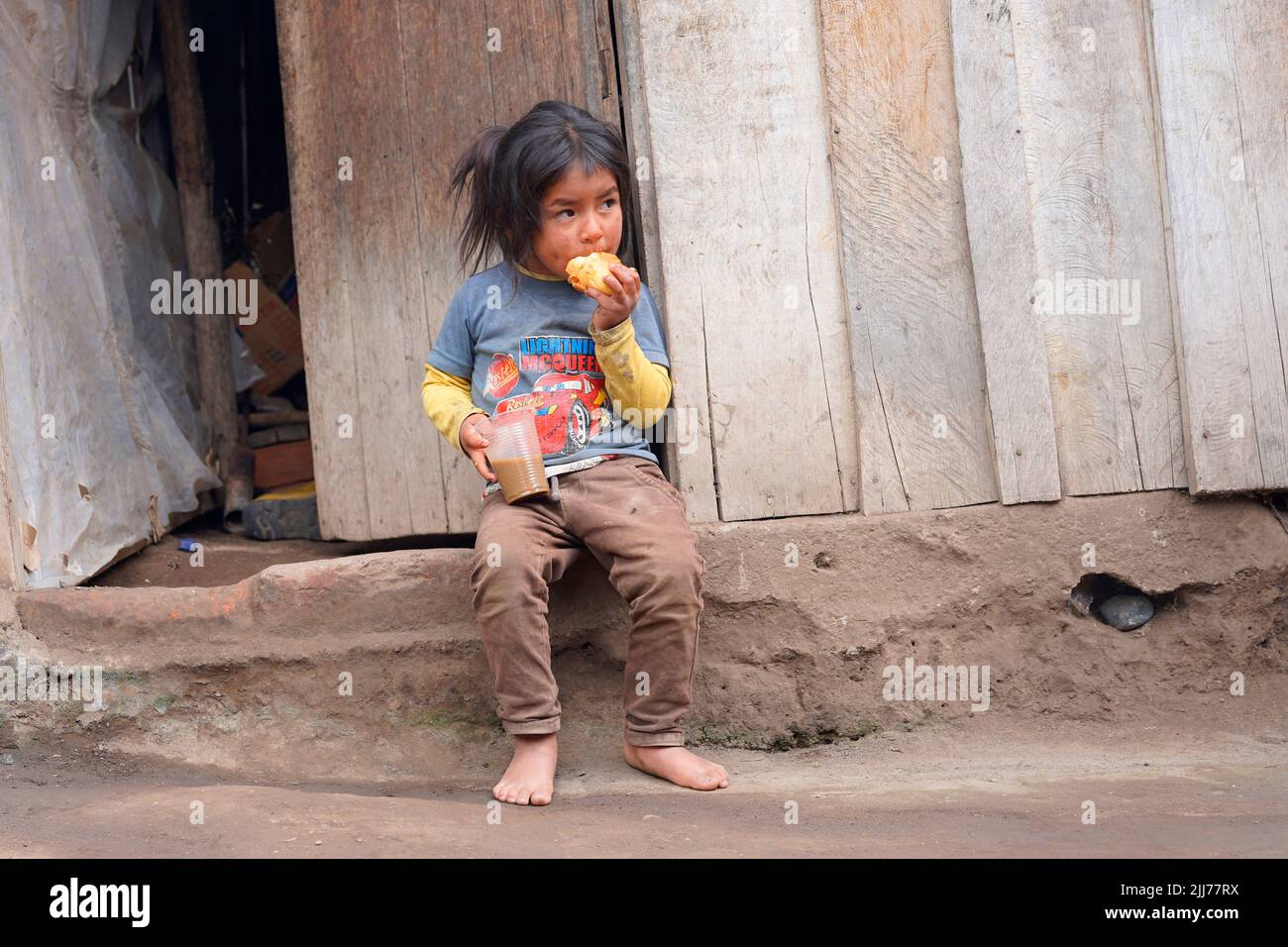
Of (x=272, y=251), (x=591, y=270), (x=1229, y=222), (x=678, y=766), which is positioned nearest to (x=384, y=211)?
(x=591, y=270)

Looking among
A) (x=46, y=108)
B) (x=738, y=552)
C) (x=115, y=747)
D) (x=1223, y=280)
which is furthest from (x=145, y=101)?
(x=1223, y=280)

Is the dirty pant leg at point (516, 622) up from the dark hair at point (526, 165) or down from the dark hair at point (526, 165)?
down

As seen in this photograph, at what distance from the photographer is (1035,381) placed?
2924 mm

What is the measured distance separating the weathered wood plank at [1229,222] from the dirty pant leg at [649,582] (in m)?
1.27

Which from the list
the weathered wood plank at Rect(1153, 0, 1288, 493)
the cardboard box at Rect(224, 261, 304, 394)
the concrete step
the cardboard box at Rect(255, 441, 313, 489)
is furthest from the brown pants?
the cardboard box at Rect(224, 261, 304, 394)

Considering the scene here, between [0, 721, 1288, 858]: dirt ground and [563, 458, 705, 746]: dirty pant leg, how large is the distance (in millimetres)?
166

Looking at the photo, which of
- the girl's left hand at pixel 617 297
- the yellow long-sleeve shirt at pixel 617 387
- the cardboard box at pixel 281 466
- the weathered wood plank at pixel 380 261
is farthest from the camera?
the cardboard box at pixel 281 466

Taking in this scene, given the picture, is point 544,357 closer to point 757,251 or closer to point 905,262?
point 757,251

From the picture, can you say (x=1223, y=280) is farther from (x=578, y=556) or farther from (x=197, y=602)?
(x=197, y=602)

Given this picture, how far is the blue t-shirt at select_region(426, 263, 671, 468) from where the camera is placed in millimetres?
2812

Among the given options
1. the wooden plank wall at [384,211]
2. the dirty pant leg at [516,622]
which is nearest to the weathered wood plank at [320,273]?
the wooden plank wall at [384,211]

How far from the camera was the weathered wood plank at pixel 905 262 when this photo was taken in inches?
116

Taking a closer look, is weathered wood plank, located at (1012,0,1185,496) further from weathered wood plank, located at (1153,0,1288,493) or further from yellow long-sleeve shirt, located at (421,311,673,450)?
yellow long-sleeve shirt, located at (421,311,673,450)

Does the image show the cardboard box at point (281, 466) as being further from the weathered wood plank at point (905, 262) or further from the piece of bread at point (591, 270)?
the weathered wood plank at point (905, 262)
